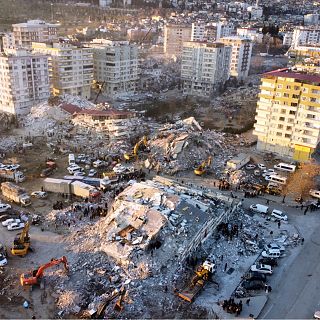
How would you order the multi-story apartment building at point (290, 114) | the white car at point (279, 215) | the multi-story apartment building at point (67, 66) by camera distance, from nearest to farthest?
the white car at point (279, 215) < the multi-story apartment building at point (290, 114) < the multi-story apartment building at point (67, 66)

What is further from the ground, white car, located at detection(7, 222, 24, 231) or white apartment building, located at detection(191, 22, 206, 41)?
white apartment building, located at detection(191, 22, 206, 41)

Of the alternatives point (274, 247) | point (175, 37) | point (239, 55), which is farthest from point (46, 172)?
point (175, 37)

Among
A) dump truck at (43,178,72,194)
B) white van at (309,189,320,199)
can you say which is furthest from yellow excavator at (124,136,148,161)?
white van at (309,189,320,199)

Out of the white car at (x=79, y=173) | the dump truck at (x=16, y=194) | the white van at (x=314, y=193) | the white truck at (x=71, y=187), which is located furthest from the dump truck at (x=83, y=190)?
the white van at (x=314, y=193)

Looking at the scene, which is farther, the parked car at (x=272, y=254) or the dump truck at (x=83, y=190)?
the dump truck at (x=83, y=190)

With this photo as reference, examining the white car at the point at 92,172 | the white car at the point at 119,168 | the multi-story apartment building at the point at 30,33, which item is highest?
the multi-story apartment building at the point at 30,33

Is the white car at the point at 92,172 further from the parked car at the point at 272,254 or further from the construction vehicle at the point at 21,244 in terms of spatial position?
the parked car at the point at 272,254

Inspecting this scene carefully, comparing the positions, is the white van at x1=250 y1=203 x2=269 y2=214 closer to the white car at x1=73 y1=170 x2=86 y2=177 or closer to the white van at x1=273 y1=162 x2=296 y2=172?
the white van at x1=273 y1=162 x2=296 y2=172
